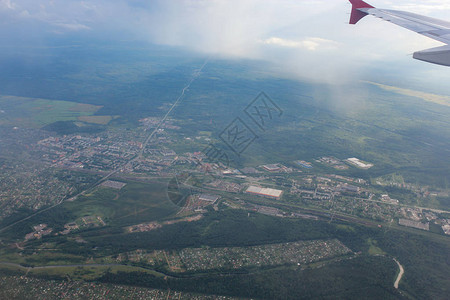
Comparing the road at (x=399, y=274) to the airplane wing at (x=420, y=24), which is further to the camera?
the road at (x=399, y=274)

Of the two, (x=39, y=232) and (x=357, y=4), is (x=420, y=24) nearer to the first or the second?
(x=357, y=4)

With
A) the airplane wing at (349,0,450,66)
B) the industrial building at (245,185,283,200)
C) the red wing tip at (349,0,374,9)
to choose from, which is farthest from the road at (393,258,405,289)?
the red wing tip at (349,0,374,9)

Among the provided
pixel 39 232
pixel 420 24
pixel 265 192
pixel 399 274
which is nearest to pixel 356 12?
pixel 420 24

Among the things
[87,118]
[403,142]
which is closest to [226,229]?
[403,142]

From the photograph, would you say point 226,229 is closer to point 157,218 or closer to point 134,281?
point 157,218

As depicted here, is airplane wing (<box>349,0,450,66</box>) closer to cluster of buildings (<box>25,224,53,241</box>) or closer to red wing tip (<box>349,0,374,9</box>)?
red wing tip (<box>349,0,374,9</box>)

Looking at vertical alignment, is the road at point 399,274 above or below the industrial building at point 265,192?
below

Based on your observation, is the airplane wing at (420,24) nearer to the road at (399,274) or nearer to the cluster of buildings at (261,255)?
the road at (399,274)

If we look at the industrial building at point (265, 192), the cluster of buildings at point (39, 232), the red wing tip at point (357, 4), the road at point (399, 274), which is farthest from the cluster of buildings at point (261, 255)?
the red wing tip at point (357, 4)
